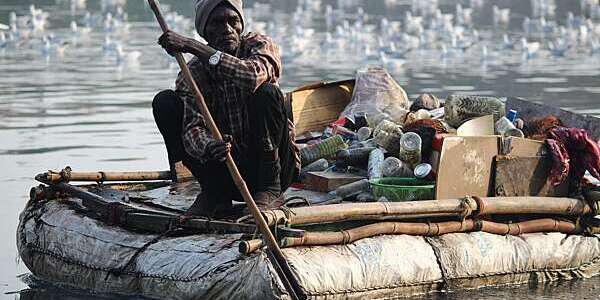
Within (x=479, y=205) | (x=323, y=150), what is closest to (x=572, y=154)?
(x=479, y=205)

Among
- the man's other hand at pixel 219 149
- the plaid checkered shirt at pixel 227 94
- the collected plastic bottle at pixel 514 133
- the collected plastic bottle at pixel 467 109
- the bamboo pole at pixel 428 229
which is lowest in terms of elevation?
the bamboo pole at pixel 428 229

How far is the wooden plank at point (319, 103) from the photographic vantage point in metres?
8.76

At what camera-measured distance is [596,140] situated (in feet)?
25.5

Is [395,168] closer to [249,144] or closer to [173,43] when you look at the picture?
[249,144]

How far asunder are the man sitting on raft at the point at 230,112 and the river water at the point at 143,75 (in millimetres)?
870

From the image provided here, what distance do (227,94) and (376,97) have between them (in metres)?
2.44

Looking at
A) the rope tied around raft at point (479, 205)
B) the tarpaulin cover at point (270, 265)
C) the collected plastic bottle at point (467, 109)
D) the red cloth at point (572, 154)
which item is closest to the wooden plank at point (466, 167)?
the rope tied around raft at point (479, 205)

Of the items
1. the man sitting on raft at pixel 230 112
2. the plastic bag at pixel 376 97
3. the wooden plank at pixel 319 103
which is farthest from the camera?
the wooden plank at pixel 319 103

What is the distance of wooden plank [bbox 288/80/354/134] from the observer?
28.7 ft

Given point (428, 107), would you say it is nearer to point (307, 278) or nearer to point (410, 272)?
point (410, 272)

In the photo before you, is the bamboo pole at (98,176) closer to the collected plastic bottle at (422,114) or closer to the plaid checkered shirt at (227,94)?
the plaid checkered shirt at (227,94)

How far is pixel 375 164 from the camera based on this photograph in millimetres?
7371

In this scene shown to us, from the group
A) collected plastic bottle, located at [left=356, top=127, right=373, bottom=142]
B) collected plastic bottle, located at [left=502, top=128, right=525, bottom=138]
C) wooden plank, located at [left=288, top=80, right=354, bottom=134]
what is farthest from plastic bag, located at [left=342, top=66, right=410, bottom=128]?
collected plastic bottle, located at [left=502, top=128, right=525, bottom=138]

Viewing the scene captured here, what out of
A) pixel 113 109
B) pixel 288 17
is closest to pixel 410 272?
pixel 113 109
